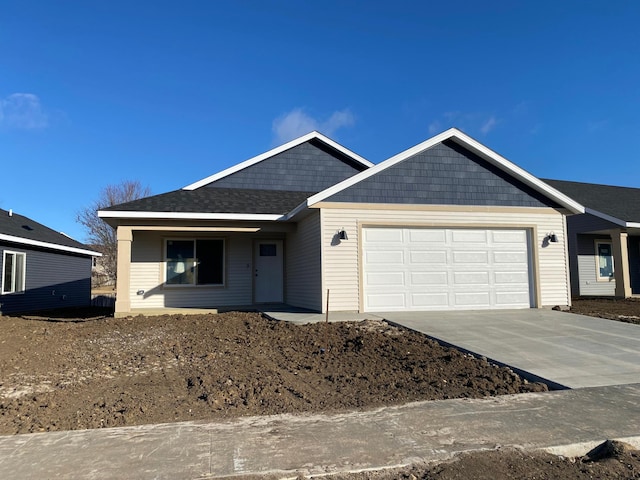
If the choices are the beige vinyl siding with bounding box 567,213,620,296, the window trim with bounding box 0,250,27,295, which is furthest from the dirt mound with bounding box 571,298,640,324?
the window trim with bounding box 0,250,27,295

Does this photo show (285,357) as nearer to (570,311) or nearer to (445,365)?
(445,365)

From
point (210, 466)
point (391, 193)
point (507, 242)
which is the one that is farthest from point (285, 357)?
point (507, 242)

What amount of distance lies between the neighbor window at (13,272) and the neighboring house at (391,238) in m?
4.85

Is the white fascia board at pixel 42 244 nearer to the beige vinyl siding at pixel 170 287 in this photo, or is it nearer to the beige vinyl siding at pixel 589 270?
the beige vinyl siding at pixel 170 287

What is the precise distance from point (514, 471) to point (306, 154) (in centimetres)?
1494

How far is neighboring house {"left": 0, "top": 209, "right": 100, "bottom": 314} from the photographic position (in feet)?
49.1

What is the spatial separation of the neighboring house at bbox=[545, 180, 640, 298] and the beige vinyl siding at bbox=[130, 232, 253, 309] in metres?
13.2

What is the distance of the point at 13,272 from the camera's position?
15.4 meters

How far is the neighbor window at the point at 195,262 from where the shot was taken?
45.4ft

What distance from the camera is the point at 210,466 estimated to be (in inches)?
131

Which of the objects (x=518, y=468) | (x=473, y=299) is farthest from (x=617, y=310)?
(x=518, y=468)

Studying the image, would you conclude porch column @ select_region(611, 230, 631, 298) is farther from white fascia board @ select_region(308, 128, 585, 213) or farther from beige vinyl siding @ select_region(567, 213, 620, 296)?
white fascia board @ select_region(308, 128, 585, 213)

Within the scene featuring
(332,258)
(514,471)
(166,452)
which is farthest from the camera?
(332,258)

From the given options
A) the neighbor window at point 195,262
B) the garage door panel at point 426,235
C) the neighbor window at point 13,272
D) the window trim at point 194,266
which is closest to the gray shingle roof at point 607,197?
the garage door panel at point 426,235
